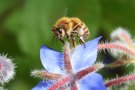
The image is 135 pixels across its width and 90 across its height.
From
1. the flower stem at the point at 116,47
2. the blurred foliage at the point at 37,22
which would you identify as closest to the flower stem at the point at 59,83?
the flower stem at the point at 116,47

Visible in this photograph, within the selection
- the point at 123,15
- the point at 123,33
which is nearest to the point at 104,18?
the point at 123,15

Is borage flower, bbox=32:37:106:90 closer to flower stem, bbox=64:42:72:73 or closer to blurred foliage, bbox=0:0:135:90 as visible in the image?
flower stem, bbox=64:42:72:73

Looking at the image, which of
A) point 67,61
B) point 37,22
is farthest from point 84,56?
point 37,22

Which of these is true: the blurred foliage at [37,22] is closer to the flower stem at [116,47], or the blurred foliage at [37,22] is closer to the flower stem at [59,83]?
the flower stem at [116,47]

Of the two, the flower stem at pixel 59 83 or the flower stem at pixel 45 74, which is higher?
the flower stem at pixel 45 74

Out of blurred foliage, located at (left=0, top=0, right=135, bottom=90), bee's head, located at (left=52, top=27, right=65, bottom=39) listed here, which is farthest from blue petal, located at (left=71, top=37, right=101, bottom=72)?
blurred foliage, located at (left=0, top=0, right=135, bottom=90)

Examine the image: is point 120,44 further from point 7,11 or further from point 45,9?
point 7,11
